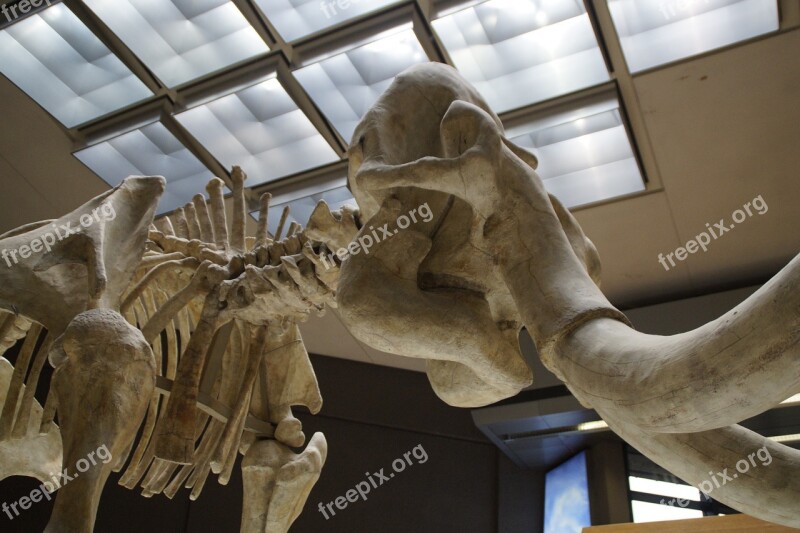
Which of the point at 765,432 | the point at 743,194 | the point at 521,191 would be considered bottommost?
the point at 521,191

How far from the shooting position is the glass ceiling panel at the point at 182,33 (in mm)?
6074

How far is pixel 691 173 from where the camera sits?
20.6ft

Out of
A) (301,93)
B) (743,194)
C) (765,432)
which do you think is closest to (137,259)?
(301,93)

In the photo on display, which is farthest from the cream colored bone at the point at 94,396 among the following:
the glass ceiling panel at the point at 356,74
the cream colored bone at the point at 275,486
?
the glass ceiling panel at the point at 356,74

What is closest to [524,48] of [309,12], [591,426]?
[309,12]

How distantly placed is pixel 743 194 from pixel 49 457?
5980 millimetres

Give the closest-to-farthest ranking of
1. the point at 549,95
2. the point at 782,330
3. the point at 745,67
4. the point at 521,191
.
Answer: the point at 782,330, the point at 521,191, the point at 745,67, the point at 549,95

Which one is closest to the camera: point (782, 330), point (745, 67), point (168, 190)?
point (782, 330)

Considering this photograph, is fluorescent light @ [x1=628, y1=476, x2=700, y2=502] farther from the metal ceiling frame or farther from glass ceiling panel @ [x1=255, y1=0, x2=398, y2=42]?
glass ceiling panel @ [x1=255, y1=0, x2=398, y2=42]

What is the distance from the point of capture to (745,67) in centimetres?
552

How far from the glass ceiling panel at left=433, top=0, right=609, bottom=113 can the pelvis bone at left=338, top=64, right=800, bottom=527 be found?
3292mm

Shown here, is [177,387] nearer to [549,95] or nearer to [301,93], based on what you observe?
[301,93]

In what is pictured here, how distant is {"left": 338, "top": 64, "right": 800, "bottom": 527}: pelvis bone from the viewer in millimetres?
1268

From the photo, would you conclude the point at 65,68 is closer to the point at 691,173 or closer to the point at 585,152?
the point at 585,152
